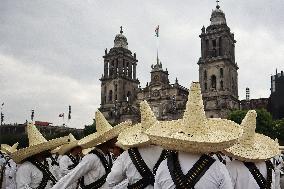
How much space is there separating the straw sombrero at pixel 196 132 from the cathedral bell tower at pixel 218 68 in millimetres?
53810

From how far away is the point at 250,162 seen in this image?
4871 millimetres

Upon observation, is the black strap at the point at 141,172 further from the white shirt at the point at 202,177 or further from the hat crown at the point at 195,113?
the hat crown at the point at 195,113

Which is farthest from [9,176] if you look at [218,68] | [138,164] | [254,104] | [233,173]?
[254,104]

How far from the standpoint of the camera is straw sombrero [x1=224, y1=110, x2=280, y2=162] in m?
4.77

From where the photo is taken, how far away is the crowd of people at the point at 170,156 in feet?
12.2

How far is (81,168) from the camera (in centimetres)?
539

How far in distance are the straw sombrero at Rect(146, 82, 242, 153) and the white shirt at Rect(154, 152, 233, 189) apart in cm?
8

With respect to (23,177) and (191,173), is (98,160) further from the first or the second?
(191,173)

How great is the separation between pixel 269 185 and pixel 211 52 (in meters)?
58.0

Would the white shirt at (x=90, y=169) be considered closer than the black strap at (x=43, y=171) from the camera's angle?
Yes

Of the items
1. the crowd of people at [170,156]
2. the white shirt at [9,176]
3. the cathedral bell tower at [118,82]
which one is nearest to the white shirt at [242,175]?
the crowd of people at [170,156]

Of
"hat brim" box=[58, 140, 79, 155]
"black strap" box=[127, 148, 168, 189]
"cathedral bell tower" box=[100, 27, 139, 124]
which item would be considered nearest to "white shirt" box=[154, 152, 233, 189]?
"black strap" box=[127, 148, 168, 189]

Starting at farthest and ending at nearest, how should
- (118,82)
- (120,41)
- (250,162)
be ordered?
(120,41) → (118,82) → (250,162)

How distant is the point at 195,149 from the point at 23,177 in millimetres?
Result: 3617
